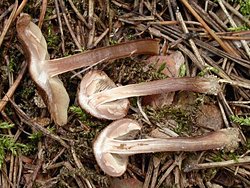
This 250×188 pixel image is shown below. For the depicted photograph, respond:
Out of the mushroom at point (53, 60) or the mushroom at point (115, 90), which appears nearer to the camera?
the mushroom at point (53, 60)

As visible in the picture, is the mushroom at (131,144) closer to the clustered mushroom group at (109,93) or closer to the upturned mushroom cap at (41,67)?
the clustered mushroom group at (109,93)

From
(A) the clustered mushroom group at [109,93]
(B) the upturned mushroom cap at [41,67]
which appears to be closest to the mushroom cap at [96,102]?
(A) the clustered mushroom group at [109,93]

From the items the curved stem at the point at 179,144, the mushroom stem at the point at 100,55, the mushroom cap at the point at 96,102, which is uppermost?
the mushroom stem at the point at 100,55

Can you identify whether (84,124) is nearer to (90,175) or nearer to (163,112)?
(90,175)

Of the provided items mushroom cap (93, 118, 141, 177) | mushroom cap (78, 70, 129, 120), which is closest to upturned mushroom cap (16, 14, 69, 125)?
mushroom cap (78, 70, 129, 120)

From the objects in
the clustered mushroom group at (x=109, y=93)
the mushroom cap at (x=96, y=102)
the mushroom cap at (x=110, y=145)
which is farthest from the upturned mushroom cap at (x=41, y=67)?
the mushroom cap at (x=110, y=145)

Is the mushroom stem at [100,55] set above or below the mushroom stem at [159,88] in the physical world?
above

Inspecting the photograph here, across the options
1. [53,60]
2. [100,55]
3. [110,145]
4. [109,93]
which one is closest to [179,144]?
[110,145]

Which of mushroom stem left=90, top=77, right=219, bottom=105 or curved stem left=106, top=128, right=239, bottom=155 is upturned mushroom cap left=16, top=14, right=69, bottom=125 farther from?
curved stem left=106, top=128, right=239, bottom=155
